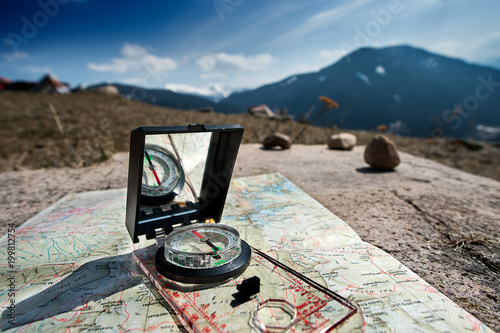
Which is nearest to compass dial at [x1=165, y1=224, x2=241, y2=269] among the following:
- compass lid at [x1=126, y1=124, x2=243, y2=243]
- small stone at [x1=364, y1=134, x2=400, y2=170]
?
compass lid at [x1=126, y1=124, x2=243, y2=243]

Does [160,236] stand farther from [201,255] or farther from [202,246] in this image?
[201,255]

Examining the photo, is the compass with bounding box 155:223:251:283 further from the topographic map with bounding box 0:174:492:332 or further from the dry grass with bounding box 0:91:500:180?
the dry grass with bounding box 0:91:500:180

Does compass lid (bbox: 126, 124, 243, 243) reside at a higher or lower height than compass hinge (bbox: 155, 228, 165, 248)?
higher

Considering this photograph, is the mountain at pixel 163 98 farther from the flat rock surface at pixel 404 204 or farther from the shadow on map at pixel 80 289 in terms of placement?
the shadow on map at pixel 80 289

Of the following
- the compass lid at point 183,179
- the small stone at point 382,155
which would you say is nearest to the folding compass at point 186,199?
the compass lid at point 183,179

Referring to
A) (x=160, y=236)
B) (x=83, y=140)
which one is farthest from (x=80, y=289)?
(x=83, y=140)

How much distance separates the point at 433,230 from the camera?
2.49 m

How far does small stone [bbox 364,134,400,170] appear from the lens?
457cm

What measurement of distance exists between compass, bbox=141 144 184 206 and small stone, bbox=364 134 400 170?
369cm

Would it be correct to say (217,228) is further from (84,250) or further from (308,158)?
(308,158)

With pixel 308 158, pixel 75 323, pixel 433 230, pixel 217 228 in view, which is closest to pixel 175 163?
pixel 217 228

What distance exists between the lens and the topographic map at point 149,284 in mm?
1253

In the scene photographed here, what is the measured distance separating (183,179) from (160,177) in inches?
6.4

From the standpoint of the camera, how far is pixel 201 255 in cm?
139
